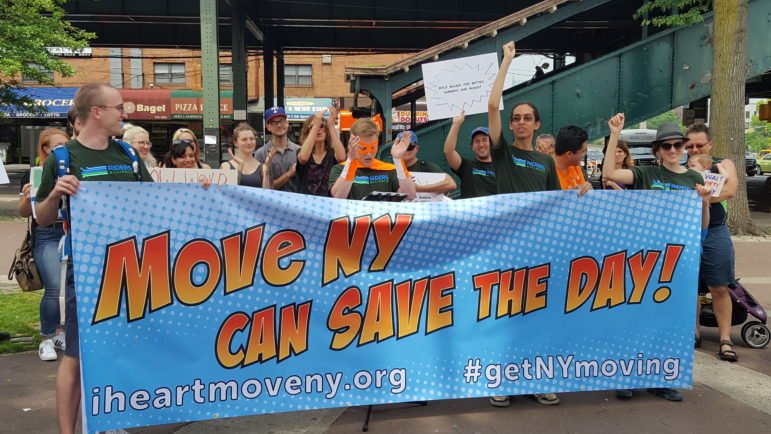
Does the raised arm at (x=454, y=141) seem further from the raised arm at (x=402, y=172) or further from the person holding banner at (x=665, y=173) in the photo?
the person holding banner at (x=665, y=173)

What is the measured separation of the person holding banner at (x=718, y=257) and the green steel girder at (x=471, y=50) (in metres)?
9.38

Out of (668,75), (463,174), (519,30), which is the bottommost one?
(463,174)

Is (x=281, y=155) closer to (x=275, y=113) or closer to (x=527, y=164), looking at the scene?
(x=275, y=113)

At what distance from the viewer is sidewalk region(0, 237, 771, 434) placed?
3840 millimetres

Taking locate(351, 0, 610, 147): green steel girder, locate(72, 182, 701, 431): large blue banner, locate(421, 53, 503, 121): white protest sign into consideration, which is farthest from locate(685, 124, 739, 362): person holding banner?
locate(351, 0, 610, 147): green steel girder

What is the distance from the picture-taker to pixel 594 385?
4.09 metres

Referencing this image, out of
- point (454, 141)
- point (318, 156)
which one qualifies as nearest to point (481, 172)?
point (454, 141)

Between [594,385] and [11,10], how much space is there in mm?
15618

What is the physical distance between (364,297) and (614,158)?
198cm

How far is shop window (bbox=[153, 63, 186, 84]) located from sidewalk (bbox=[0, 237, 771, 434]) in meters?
36.3

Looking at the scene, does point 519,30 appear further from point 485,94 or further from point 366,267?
point 366,267

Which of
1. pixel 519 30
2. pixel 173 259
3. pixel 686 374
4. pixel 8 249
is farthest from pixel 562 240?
pixel 519 30

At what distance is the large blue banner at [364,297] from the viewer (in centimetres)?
337

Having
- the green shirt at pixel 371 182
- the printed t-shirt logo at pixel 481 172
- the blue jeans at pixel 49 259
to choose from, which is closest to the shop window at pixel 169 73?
the blue jeans at pixel 49 259
